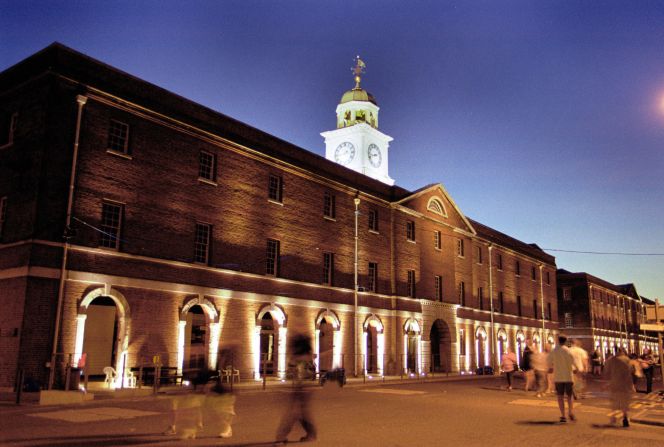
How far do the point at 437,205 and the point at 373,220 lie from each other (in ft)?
27.0

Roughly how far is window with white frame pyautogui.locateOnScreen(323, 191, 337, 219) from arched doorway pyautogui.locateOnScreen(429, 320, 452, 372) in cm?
1325

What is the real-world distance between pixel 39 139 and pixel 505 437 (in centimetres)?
1785

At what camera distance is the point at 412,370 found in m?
39.2

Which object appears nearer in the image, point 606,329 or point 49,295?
point 49,295

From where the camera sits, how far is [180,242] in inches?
998

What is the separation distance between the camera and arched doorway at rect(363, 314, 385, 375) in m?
35.9

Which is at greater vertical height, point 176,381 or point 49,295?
point 49,295

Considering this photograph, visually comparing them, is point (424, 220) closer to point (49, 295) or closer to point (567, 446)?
point (49, 295)

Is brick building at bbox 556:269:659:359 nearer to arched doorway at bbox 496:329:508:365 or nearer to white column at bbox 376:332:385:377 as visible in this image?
arched doorway at bbox 496:329:508:365

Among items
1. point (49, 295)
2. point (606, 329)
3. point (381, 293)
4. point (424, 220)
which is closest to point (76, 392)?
point (49, 295)

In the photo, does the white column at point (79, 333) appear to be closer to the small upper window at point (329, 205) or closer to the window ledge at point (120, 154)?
the window ledge at point (120, 154)

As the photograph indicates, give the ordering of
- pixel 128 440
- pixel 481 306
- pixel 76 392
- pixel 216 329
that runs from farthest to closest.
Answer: pixel 481 306 < pixel 216 329 < pixel 76 392 < pixel 128 440

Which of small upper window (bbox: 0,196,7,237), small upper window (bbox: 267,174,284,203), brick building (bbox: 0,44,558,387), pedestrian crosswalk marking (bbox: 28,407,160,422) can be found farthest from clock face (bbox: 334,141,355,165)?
pedestrian crosswalk marking (bbox: 28,407,160,422)

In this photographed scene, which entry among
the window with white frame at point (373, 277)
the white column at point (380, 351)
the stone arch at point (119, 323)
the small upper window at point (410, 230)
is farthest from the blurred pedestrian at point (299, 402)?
the small upper window at point (410, 230)
